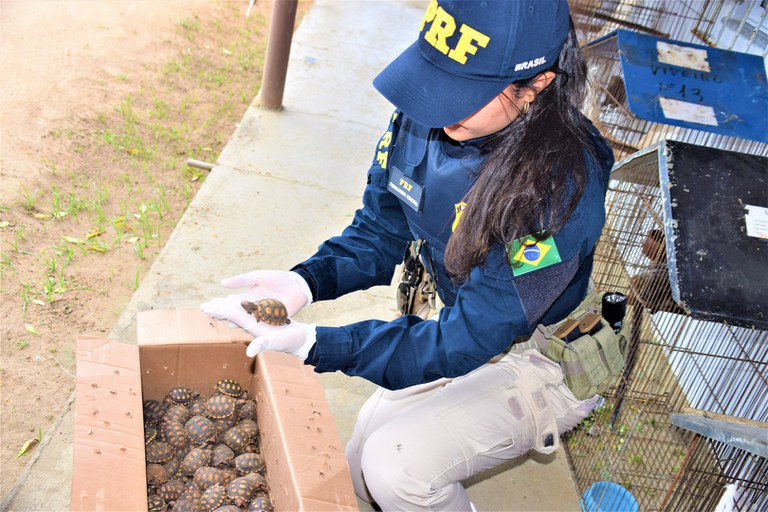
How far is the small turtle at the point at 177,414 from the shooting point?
240 centimetres

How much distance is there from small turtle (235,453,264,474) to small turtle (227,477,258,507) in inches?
3.0

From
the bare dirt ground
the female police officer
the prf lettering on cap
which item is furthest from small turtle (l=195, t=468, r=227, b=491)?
the prf lettering on cap

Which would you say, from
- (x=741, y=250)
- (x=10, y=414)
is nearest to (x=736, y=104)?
(x=741, y=250)

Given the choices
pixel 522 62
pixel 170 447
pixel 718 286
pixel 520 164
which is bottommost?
pixel 170 447

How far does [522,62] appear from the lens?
5.66 ft

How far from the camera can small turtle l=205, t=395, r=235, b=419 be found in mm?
2434

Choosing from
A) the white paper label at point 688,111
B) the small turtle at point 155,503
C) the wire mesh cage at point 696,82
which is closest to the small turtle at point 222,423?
the small turtle at point 155,503

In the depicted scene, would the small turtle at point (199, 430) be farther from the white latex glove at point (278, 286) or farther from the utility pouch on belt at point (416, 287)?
the utility pouch on belt at point (416, 287)

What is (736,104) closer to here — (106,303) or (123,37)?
(106,303)

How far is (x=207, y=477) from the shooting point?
2.31 m

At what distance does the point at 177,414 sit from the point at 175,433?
7 cm

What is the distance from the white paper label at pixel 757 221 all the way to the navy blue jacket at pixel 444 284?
2.37 ft

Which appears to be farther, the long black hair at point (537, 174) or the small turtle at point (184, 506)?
the small turtle at point (184, 506)

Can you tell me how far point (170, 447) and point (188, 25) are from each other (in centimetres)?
520
